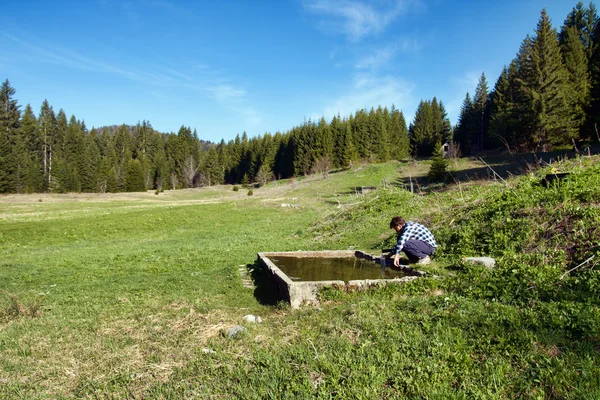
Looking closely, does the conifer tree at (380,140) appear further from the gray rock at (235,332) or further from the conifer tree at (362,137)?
the gray rock at (235,332)

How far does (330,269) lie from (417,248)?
2.33m

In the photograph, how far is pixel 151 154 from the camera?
100688 mm

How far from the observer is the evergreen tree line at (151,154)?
6819cm

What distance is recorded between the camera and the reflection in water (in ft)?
26.9

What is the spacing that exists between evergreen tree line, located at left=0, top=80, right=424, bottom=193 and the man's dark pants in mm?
52351

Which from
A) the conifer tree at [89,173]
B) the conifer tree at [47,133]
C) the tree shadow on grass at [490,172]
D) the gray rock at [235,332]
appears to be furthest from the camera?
the conifer tree at [47,133]

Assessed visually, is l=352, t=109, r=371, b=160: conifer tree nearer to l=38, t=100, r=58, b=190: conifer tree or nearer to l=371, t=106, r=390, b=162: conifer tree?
l=371, t=106, r=390, b=162: conifer tree

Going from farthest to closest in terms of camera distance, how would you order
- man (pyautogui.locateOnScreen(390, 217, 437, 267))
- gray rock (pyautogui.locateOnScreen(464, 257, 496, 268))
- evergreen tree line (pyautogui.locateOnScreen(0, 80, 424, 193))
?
evergreen tree line (pyautogui.locateOnScreen(0, 80, 424, 193)) < man (pyautogui.locateOnScreen(390, 217, 437, 267)) < gray rock (pyautogui.locateOnScreen(464, 257, 496, 268))

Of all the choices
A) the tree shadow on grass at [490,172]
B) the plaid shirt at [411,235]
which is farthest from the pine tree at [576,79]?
the plaid shirt at [411,235]

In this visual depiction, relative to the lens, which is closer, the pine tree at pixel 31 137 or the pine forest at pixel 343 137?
the pine forest at pixel 343 137

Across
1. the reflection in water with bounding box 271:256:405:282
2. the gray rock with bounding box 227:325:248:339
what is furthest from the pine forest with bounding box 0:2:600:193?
the gray rock with bounding box 227:325:248:339

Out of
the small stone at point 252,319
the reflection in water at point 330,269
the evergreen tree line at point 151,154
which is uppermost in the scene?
the evergreen tree line at point 151,154

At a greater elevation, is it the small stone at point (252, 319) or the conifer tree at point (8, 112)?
the conifer tree at point (8, 112)

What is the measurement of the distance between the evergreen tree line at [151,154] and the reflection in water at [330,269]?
165 ft
